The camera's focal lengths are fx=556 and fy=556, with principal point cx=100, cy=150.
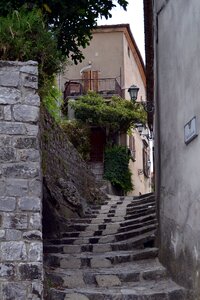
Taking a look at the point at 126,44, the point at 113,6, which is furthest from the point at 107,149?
the point at 113,6

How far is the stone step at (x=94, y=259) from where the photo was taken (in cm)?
690

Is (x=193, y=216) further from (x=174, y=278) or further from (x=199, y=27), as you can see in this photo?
(x=199, y=27)

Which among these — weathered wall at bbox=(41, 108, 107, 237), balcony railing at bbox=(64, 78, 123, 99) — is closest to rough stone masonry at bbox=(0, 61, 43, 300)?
weathered wall at bbox=(41, 108, 107, 237)

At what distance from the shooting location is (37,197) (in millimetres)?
5137

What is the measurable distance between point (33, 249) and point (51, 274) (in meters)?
1.39

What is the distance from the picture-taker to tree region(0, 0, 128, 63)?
723 centimetres

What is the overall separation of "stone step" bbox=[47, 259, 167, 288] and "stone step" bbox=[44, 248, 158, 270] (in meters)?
0.20

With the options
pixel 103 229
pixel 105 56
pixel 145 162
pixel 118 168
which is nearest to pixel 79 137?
pixel 118 168

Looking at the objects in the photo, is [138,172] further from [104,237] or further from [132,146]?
[104,237]

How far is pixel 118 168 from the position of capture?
19.2 m

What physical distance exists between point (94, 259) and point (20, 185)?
7.41 ft

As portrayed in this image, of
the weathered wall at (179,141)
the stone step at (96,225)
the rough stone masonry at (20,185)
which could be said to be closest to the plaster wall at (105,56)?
the stone step at (96,225)

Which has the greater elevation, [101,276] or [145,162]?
[145,162]

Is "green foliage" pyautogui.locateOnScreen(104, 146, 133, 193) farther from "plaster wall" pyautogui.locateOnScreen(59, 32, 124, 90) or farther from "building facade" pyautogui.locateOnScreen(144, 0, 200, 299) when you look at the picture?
"building facade" pyautogui.locateOnScreen(144, 0, 200, 299)
